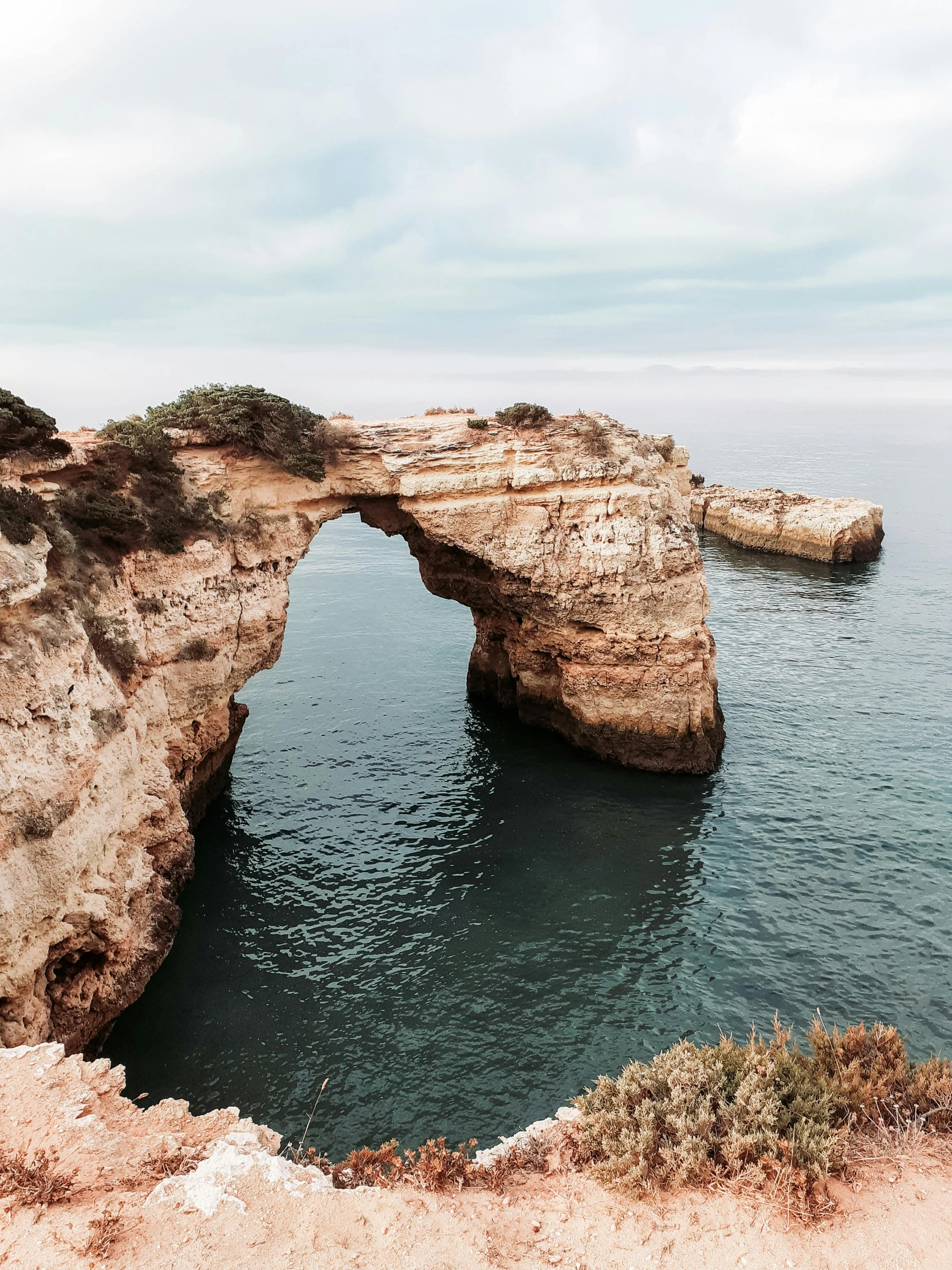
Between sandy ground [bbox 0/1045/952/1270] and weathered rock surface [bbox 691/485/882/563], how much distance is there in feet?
194

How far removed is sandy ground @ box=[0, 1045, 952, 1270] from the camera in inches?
356

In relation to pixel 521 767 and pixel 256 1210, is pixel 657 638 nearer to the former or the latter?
pixel 521 767

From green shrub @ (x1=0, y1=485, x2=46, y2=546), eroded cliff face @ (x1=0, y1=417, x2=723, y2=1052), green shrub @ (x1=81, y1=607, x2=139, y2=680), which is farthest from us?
green shrub @ (x1=81, y1=607, x2=139, y2=680)

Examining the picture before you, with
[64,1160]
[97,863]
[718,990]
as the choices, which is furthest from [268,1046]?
[718,990]

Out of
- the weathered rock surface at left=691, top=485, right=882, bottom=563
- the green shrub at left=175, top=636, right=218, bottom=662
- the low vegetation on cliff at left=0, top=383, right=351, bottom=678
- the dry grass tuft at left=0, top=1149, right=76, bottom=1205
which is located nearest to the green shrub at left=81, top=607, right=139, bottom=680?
the low vegetation on cliff at left=0, top=383, right=351, bottom=678

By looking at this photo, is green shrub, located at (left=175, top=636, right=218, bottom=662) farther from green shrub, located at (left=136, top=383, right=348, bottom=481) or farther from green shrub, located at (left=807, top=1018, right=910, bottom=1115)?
green shrub, located at (left=807, top=1018, right=910, bottom=1115)

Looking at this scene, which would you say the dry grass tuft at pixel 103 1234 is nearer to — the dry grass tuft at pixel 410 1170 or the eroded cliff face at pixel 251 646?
the dry grass tuft at pixel 410 1170

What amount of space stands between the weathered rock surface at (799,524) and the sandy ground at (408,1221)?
194 ft

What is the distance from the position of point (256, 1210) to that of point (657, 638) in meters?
23.1

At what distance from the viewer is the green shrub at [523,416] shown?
29.3m

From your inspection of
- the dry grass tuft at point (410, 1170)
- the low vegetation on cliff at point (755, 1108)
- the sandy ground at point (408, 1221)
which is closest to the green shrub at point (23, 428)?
the sandy ground at point (408, 1221)

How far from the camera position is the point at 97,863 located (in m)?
18.1

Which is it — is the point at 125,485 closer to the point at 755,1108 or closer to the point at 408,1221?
the point at 408,1221

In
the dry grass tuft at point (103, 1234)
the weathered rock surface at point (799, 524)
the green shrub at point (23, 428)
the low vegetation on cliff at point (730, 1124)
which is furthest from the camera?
the weathered rock surface at point (799, 524)
